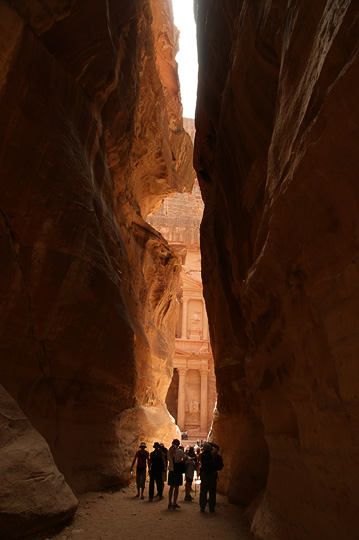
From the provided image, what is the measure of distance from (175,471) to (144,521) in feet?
4.74

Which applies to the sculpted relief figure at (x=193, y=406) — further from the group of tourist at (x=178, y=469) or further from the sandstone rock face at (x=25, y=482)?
the sandstone rock face at (x=25, y=482)

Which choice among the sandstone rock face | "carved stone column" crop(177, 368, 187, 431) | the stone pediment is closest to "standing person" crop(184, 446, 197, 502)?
the sandstone rock face

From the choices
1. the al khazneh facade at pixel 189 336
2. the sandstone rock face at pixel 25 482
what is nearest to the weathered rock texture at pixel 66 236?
the sandstone rock face at pixel 25 482

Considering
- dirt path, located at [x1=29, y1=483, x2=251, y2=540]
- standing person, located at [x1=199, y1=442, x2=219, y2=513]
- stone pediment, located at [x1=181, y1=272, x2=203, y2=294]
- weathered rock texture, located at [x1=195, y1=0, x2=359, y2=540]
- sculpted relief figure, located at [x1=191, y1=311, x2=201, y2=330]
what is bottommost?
dirt path, located at [x1=29, y1=483, x2=251, y2=540]

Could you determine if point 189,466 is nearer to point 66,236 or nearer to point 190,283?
point 66,236

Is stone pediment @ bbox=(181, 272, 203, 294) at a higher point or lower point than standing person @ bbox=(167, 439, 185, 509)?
higher

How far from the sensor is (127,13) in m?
9.98

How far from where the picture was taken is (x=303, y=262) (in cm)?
390

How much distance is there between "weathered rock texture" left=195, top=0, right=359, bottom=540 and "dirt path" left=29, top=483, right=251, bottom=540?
57 cm

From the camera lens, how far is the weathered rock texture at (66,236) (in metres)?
6.30

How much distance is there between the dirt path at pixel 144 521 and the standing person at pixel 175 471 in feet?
0.71

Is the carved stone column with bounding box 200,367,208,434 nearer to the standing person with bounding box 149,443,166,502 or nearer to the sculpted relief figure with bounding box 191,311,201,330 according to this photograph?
the sculpted relief figure with bounding box 191,311,201,330

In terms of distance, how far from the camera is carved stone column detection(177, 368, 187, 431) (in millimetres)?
31328

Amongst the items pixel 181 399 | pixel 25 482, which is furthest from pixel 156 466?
pixel 181 399
